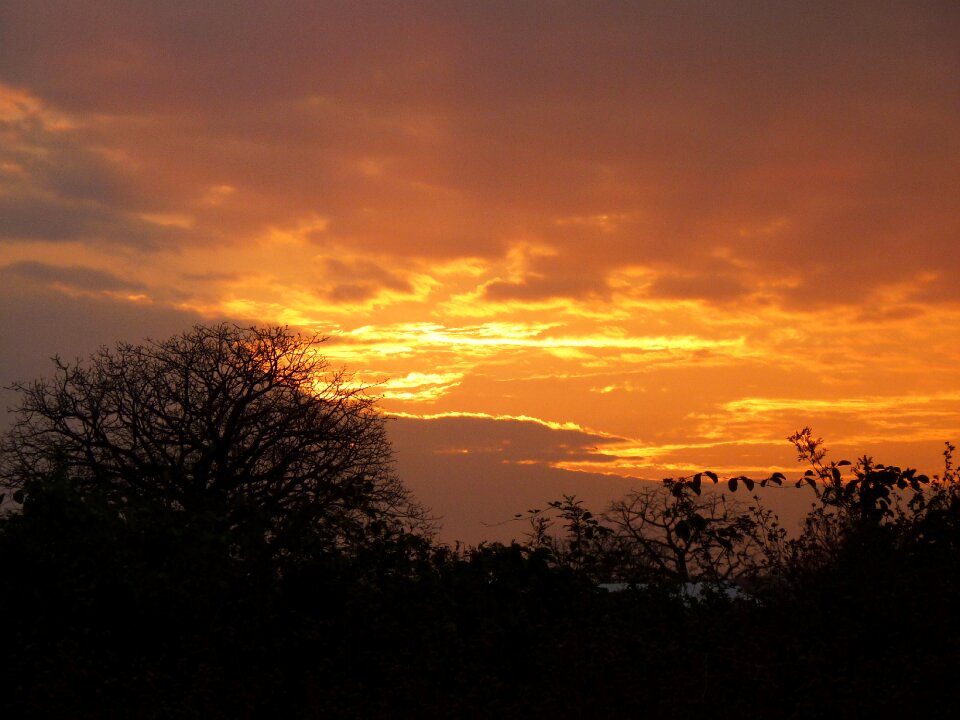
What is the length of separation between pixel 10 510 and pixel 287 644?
3878 millimetres

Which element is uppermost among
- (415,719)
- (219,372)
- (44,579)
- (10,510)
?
(219,372)

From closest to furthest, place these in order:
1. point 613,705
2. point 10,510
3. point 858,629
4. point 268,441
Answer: point 613,705, point 858,629, point 10,510, point 268,441

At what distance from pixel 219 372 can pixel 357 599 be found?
1947 centimetres

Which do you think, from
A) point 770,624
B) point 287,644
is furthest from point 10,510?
point 770,624

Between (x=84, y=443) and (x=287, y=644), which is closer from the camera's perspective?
(x=287, y=644)

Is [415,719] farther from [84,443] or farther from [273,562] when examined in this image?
[84,443]

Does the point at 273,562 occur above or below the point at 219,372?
below

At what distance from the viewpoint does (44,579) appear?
34.1 feet

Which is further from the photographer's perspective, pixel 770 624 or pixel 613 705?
pixel 770 624

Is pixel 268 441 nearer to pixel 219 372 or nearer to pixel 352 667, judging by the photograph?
pixel 219 372

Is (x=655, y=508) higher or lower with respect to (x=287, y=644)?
higher

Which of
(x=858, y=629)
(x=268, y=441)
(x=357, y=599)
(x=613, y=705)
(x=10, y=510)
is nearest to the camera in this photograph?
(x=613, y=705)

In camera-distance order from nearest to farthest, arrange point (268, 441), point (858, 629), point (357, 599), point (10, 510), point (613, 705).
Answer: point (613, 705) → point (858, 629) → point (357, 599) → point (10, 510) → point (268, 441)

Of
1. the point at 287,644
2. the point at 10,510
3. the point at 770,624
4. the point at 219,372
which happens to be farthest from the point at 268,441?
the point at 770,624
